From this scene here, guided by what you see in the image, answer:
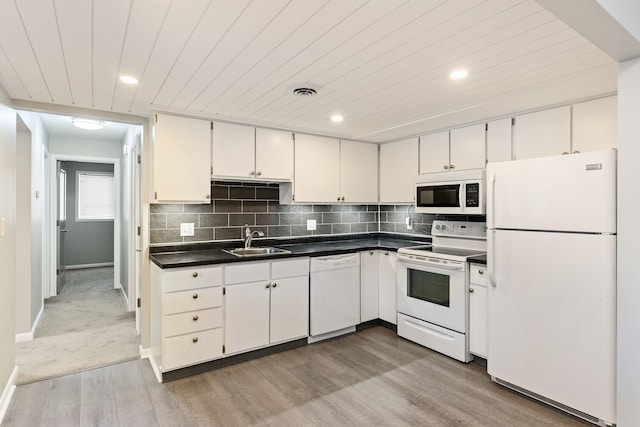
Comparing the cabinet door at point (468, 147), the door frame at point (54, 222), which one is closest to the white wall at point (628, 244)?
the cabinet door at point (468, 147)

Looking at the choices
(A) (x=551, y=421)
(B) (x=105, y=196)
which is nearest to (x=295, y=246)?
(A) (x=551, y=421)

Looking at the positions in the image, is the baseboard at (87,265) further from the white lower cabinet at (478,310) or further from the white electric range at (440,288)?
the white lower cabinet at (478,310)

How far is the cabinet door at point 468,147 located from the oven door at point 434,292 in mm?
1008

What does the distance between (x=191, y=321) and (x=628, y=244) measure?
9.36 feet

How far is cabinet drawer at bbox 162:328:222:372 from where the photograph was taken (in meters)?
2.68

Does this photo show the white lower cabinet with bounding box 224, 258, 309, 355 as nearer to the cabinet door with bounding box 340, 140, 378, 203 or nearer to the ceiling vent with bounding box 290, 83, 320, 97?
the cabinet door with bounding box 340, 140, 378, 203

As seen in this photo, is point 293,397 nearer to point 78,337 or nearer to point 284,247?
point 284,247

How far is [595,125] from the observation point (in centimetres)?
255

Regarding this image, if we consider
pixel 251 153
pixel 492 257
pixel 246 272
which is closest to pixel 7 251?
pixel 246 272

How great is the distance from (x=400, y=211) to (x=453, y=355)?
1.87 meters

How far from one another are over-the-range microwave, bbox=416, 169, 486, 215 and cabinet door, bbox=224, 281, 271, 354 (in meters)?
1.80

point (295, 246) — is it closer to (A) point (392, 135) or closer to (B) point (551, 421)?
(A) point (392, 135)

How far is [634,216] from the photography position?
68.2 inches

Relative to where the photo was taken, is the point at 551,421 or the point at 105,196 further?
the point at 105,196
